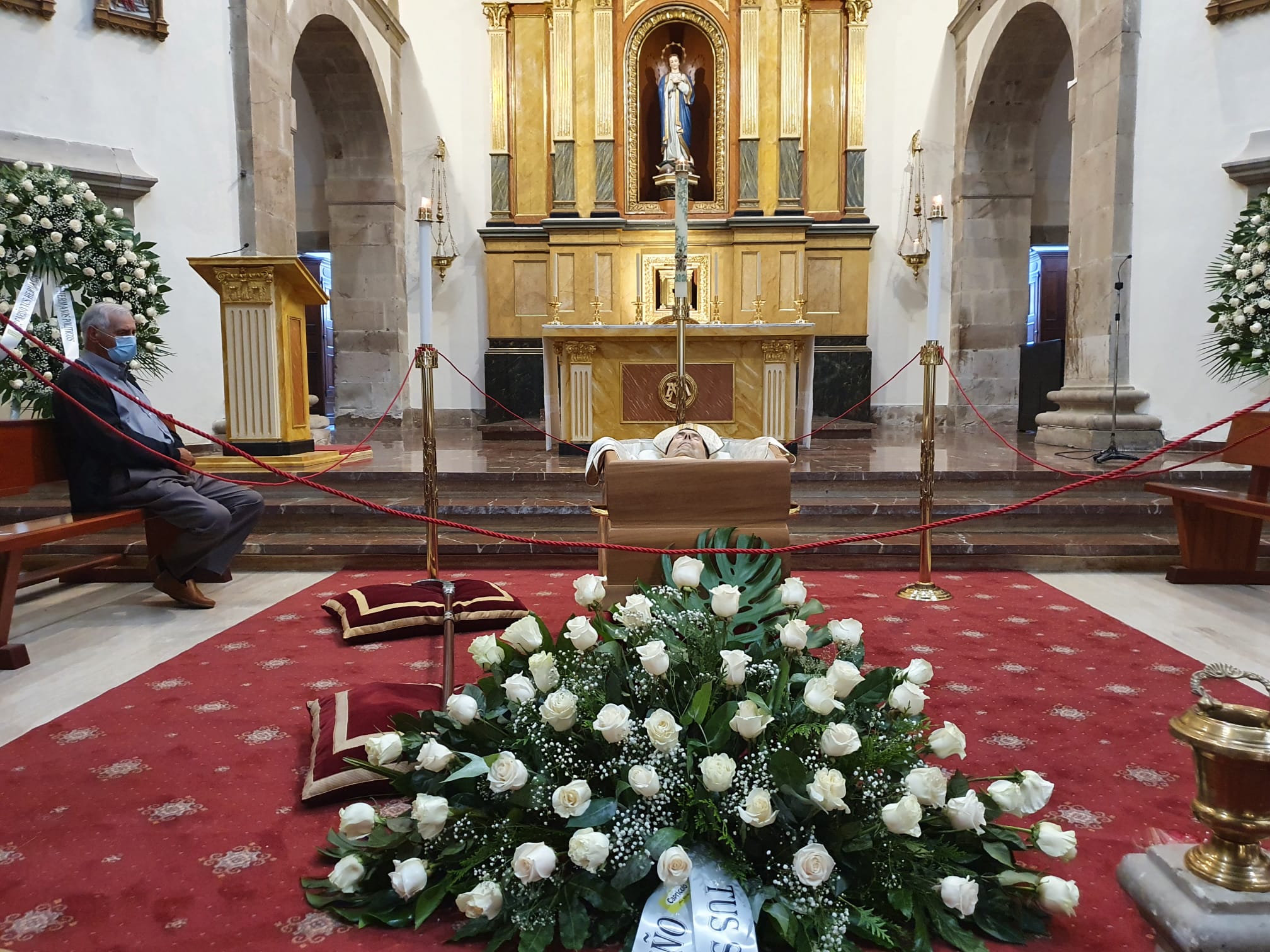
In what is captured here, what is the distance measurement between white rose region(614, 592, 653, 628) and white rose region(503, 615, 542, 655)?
0.22m

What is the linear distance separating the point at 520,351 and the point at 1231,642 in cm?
934

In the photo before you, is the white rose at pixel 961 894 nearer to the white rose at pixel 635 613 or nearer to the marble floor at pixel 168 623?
the white rose at pixel 635 613

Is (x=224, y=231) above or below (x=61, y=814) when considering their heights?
above

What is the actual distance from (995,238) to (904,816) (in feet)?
36.7

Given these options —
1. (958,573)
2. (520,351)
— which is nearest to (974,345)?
(520,351)

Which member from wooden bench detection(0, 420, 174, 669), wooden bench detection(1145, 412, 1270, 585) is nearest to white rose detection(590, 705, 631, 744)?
wooden bench detection(0, 420, 174, 669)

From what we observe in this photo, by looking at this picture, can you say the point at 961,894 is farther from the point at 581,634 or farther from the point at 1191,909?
the point at 581,634

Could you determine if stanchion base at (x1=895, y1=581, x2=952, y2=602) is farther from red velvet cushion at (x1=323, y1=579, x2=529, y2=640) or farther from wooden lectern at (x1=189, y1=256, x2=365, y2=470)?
wooden lectern at (x1=189, y1=256, x2=365, y2=470)

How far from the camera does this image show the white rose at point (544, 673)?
196 cm

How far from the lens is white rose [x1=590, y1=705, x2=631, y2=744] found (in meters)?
1.75

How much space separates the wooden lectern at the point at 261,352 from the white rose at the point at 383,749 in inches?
199

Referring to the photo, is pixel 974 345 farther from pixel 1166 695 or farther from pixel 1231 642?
pixel 1166 695

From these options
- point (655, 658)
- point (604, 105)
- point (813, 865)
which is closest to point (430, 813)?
point (655, 658)

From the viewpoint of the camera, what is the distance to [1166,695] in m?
3.12
